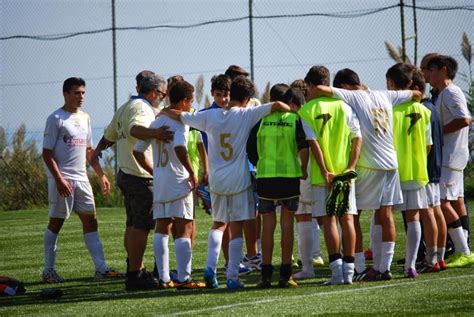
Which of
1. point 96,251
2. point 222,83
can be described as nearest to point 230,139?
point 222,83

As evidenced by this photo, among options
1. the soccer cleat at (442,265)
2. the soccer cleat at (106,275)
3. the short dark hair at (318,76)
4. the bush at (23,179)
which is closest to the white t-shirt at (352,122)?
the short dark hair at (318,76)

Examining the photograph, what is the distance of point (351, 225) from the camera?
10469mm

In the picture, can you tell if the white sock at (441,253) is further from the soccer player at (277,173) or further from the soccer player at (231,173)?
the soccer player at (231,173)

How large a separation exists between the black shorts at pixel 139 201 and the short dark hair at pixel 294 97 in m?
1.50

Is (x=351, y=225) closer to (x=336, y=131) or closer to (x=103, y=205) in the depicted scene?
(x=336, y=131)

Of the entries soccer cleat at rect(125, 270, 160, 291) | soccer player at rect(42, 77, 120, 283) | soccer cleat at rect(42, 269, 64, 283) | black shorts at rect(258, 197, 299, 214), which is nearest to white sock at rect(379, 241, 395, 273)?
black shorts at rect(258, 197, 299, 214)

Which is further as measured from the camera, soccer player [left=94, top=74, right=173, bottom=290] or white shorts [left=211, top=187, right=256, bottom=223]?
soccer player [left=94, top=74, right=173, bottom=290]

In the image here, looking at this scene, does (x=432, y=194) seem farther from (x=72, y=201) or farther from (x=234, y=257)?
(x=72, y=201)

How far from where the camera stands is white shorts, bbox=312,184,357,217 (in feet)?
34.2

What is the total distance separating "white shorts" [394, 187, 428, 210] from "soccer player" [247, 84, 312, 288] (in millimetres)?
1210

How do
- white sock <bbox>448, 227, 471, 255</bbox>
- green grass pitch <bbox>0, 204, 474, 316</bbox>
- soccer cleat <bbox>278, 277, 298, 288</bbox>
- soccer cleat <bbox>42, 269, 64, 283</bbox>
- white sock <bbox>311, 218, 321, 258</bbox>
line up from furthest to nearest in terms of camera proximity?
1. white sock <bbox>311, 218, 321, 258</bbox>
2. soccer cleat <bbox>42, 269, 64, 283</bbox>
3. white sock <bbox>448, 227, 471, 255</bbox>
4. soccer cleat <bbox>278, 277, 298, 288</bbox>
5. green grass pitch <bbox>0, 204, 474, 316</bbox>

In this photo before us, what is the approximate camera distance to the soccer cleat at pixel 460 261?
38.0 feet

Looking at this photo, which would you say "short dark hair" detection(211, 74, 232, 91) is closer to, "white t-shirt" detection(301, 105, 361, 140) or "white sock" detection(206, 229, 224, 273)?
"white t-shirt" detection(301, 105, 361, 140)

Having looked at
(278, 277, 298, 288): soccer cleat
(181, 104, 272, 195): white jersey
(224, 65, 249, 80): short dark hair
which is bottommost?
(278, 277, 298, 288): soccer cleat
